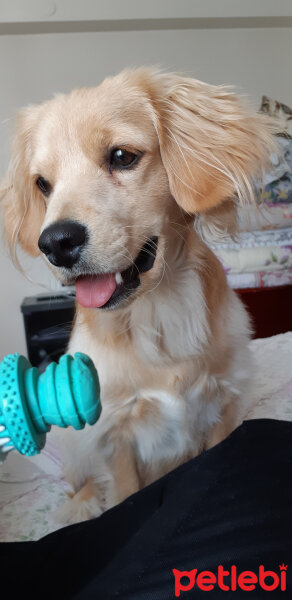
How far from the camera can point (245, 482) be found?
0.62 m

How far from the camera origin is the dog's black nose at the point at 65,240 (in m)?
0.72

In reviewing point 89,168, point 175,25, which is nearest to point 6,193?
point 89,168

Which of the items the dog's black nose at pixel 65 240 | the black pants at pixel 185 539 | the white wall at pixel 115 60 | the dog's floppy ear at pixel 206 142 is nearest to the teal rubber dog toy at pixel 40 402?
the black pants at pixel 185 539

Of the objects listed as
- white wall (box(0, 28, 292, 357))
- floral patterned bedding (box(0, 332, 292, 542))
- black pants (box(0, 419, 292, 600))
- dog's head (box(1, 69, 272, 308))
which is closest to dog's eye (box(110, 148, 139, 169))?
dog's head (box(1, 69, 272, 308))

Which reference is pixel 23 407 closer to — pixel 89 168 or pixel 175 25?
pixel 89 168

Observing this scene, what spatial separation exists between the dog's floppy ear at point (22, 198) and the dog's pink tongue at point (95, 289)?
0.31 m

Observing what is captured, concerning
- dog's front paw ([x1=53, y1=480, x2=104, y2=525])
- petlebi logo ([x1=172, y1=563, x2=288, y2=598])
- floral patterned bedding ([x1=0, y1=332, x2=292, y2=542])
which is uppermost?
petlebi logo ([x1=172, y1=563, x2=288, y2=598])

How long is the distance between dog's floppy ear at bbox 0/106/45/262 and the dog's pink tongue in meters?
0.31

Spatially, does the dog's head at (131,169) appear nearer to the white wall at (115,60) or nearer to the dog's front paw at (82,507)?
the dog's front paw at (82,507)

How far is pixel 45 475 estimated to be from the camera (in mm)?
1168

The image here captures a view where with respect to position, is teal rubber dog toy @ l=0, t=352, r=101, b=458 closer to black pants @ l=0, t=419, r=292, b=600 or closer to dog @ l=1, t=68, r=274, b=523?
black pants @ l=0, t=419, r=292, b=600

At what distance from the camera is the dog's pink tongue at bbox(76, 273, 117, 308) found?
0.79m

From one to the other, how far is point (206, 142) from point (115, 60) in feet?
7.93

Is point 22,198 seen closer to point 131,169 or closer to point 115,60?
point 131,169
